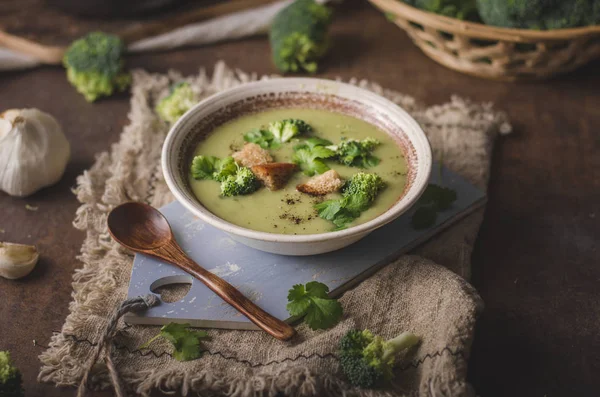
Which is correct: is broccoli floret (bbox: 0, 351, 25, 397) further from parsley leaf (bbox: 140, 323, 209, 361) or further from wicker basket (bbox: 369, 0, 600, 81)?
wicker basket (bbox: 369, 0, 600, 81)

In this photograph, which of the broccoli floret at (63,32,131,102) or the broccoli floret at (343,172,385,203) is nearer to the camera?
the broccoli floret at (343,172,385,203)

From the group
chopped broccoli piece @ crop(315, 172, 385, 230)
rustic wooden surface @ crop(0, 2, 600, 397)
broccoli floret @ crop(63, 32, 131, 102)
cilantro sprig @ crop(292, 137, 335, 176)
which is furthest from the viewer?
broccoli floret @ crop(63, 32, 131, 102)

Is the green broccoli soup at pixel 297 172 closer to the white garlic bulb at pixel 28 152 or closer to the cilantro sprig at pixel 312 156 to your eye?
the cilantro sprig at pixel 312 156

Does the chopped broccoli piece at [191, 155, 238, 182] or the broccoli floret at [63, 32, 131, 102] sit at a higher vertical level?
the chopped broccoli piece at [191, 155, 238, 182]

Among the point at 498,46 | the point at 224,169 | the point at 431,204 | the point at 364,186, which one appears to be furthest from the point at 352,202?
the point at 498,46

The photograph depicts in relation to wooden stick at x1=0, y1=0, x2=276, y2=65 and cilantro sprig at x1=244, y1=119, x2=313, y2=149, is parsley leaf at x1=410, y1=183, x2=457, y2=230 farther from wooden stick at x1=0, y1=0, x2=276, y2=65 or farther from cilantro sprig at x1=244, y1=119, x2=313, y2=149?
wooden stick at x1=0, y1=0, x2=276, y2=65

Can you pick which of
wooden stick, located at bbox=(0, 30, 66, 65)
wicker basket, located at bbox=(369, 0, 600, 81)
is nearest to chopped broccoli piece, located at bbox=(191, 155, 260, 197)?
wicker basket, located at bbox=(369, 0, 600, 81)

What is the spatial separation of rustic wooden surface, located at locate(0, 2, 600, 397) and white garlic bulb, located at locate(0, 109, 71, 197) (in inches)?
3.8

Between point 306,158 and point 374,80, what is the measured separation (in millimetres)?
1351

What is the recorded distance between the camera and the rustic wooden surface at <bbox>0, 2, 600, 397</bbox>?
7.62ft

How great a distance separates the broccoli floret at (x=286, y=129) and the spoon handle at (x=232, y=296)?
69 cm

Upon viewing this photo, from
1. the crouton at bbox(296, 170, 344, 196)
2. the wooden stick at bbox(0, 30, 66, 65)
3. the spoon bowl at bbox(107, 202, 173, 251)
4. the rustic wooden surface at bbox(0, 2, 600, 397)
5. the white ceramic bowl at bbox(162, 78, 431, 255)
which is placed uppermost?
the white ceramic bowl at bbox(162, 78, 431, 255)

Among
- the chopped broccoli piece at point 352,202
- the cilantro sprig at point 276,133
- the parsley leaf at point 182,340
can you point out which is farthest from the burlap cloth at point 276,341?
the cilantro sprig at point 276,133

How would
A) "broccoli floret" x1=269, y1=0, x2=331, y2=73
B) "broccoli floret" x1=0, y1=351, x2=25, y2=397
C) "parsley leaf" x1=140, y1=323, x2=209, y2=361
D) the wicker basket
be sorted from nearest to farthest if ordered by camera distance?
"broccoli floret" x1=0, y1=351, x2=25, y2=397, "parsley leaf" x1=140, y1=323, x2=209, y2=361, the wicker basket, "broccoli floret" x1=269, y1=0, x2=331, y2=73
